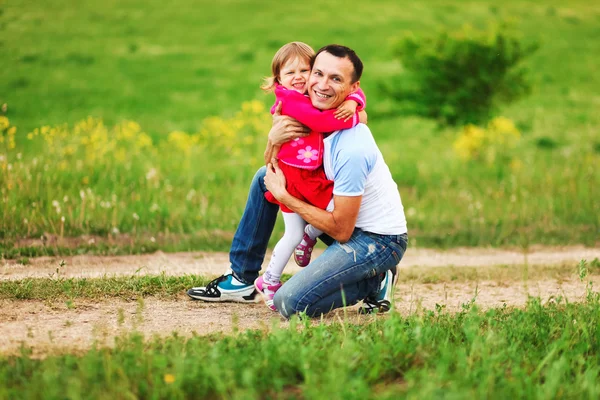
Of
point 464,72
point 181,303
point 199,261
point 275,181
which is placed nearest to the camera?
point 275,181

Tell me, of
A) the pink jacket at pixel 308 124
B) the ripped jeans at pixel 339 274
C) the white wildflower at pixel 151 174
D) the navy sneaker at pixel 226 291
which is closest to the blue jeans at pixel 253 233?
the navy sneaker at pixel 226 291

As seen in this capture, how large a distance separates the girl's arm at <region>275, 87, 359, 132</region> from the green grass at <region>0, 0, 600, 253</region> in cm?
294

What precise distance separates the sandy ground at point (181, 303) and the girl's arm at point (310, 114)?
117cm

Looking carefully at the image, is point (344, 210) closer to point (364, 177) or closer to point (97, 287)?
point (364, 177)

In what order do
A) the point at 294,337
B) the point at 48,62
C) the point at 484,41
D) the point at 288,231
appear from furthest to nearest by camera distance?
the point at 48,62 < the point at 484,41 < the point at 288,231 < the point at 294,337

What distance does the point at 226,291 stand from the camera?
5047 mm

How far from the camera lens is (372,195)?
4.53 metres

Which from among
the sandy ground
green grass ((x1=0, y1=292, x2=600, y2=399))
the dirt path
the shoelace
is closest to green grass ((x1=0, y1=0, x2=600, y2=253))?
the dirt path

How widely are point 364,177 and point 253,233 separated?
106cm

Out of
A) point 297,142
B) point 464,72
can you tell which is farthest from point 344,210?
point 464,72

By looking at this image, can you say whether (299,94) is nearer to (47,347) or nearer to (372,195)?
(372,195)

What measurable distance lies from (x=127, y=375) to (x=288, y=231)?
175 cm

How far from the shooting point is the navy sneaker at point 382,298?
4.82 m

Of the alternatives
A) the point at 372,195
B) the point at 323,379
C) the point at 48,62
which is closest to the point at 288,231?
the point at 372,195
